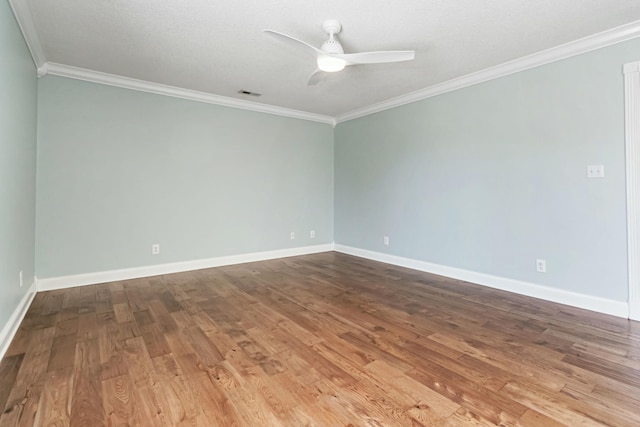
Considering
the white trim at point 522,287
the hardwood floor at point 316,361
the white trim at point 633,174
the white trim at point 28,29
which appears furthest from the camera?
the white trim at point 522,287

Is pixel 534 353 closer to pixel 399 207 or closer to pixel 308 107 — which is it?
pixel 399 207

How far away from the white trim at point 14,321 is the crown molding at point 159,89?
2.23m

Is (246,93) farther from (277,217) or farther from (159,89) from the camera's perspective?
(277,217)

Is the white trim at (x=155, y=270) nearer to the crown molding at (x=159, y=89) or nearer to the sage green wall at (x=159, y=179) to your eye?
the sage green wall at (x=159, y=179)

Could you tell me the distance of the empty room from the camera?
1.65 m

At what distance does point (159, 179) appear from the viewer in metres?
3.85

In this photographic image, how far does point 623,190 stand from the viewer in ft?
8.36

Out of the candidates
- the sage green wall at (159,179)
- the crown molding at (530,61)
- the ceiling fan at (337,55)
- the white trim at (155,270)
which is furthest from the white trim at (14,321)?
the crown molding at (530,61)

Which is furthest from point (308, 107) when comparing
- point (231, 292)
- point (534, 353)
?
point (534, 353)

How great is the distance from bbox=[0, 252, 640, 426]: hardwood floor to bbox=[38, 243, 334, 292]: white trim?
0.19 m

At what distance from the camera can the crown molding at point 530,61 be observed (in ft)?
8.20

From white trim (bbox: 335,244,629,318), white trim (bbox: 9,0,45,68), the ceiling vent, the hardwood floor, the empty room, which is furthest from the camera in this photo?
the ceiling vent

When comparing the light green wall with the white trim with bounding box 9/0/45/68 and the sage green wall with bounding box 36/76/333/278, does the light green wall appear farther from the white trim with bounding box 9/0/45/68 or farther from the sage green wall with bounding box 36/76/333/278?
the sage green wall with bounding box 36/76/333/278

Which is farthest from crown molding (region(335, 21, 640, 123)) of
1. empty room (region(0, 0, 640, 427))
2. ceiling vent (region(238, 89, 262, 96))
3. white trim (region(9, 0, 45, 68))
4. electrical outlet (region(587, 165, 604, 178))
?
white trim (region(9, 0, 45, 68))
